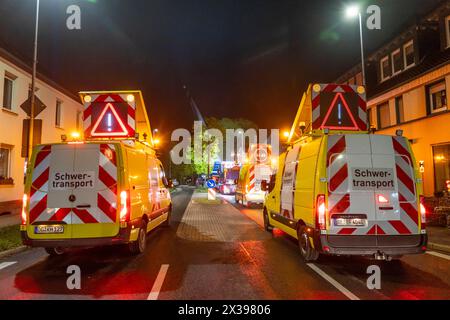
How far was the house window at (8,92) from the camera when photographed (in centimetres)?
1622

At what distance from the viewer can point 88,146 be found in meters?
7.29

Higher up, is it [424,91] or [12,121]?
[424,91]

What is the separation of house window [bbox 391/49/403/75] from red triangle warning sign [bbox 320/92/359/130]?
12.8 meters

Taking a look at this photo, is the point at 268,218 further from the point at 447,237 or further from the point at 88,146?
the point at 88,146

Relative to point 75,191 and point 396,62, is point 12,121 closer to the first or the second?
point 75,191

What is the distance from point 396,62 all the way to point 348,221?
17334 millimetres

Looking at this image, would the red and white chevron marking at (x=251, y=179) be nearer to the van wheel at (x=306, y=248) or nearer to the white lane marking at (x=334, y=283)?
the van wheel at (x=306, y=248)

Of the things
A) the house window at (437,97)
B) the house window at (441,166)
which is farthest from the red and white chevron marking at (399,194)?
the house window at (437,97)

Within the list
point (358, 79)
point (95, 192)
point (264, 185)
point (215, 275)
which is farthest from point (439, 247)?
point (358, 79)

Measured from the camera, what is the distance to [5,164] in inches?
648

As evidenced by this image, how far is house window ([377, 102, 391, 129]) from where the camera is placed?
21.5 metres

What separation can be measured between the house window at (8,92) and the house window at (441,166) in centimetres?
1965
